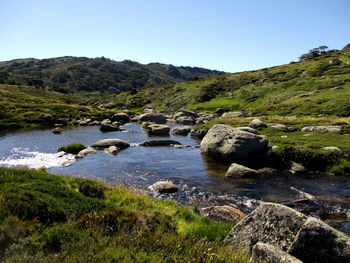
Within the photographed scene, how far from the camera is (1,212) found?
626cm

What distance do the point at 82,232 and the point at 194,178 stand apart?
13515 mm

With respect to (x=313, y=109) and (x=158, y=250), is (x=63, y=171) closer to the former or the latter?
(x=158, y=250)

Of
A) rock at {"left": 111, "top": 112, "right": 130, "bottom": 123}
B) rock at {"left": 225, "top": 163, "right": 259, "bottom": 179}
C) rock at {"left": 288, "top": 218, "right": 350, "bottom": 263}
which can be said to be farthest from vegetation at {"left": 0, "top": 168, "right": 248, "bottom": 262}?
rock at {"left": 111, "top": 112, "right": 130, "bottom": 123}

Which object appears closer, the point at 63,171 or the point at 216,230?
the point at 216,230

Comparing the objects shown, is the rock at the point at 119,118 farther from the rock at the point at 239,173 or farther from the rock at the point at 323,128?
the rock at the point at 239,173

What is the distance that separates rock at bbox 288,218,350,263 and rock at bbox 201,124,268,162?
16.7m

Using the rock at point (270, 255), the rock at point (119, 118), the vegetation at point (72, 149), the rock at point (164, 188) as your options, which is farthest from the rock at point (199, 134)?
the rock at point (270, 255)

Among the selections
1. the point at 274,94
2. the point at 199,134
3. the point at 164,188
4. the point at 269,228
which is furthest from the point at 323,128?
the point at 274,94

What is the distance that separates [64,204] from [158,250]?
4.24 m

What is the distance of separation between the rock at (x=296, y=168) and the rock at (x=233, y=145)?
10.0 ft

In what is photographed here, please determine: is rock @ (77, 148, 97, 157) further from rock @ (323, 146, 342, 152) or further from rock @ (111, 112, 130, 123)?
rock @ (111, 112, 130, 123)

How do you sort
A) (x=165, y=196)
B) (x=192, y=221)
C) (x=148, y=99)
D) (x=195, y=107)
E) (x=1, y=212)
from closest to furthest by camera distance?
(x=1, y=212), (x=192, y=221), (x=165, y=196), (x=195, y=107), (x=148, y=99)

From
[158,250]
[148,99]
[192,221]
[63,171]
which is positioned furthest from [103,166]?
[148,99]

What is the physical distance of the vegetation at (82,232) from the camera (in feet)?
16.9
